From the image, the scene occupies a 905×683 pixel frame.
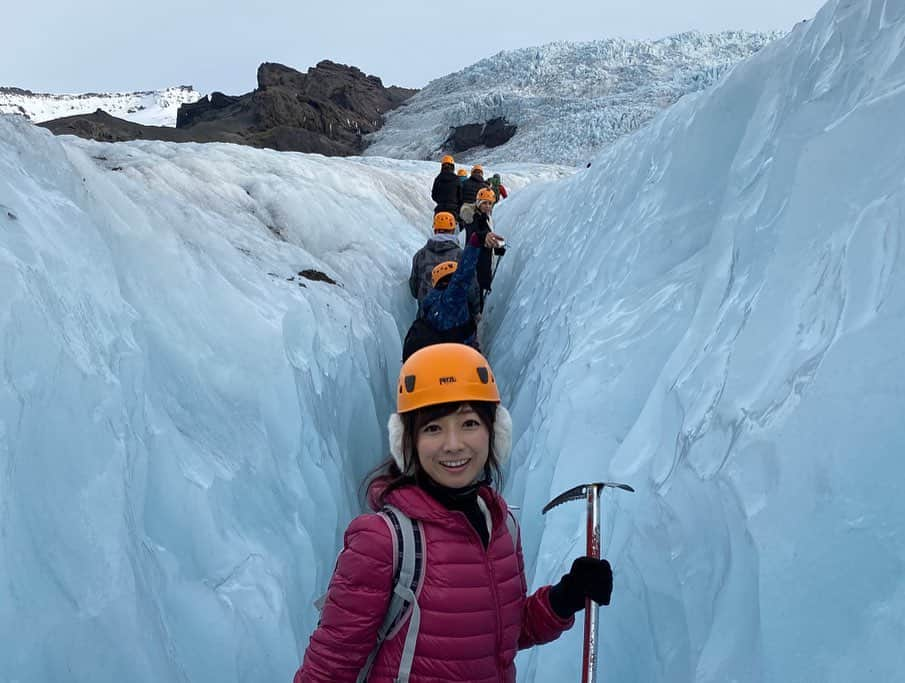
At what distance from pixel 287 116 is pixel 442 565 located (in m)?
25.9

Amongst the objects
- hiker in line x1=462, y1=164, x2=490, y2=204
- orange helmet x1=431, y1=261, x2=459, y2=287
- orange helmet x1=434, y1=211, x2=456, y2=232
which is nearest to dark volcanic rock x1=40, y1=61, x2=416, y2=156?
hiker in line x1=462, y1=164, x2=490, y2=204

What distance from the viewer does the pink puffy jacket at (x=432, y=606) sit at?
138 centimetres

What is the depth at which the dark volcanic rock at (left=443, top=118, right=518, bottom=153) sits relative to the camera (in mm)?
23047

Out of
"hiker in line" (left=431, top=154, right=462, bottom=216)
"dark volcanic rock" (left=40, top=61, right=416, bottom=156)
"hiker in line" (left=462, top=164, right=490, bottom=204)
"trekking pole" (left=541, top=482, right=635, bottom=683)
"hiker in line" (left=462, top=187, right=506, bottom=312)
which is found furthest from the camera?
"dark volcanic rock" (left=40, top=61, right=416, bottom=156)

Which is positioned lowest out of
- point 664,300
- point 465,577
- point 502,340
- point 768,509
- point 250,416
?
point 465,577

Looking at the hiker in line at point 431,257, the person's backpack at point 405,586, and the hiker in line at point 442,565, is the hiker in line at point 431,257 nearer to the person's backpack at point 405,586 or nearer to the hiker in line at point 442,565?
the hiker in line at point 442,565

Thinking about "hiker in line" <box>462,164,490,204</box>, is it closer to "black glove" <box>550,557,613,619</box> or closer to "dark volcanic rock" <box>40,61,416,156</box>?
"black glove" <box>550,557,613,619</box>

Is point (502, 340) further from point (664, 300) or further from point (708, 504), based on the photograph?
point (708, 504)

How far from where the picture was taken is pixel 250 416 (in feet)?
12.1

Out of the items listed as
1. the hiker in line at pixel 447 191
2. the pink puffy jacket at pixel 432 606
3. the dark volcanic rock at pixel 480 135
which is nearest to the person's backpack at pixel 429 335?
the pink puffy jacket at pixel 432 606

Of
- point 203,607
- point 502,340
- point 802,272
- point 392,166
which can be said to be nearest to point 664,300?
point 802,272

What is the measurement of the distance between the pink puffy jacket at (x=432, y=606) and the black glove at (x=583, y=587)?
33 millimetres

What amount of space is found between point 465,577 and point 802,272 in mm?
1319

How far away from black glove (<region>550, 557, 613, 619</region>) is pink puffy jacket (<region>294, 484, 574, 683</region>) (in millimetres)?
33
